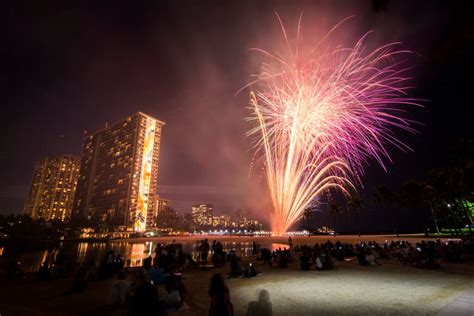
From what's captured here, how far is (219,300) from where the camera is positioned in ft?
15.1

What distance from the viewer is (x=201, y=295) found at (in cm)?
982

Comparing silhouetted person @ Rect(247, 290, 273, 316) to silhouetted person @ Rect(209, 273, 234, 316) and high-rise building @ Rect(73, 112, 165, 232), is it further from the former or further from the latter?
high-rise building @ Rect(73, 112, 165, 232)

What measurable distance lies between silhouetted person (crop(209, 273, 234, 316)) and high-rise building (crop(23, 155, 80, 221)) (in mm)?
220708

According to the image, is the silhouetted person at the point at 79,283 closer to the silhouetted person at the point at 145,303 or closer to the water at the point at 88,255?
the silhouetted person at the point at 145,303

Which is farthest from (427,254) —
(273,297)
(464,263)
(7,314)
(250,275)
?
(7,314)

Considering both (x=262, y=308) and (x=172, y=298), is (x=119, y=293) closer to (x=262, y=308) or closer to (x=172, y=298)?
(x=172, y=298)

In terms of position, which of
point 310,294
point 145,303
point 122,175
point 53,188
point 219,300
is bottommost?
point 310,294

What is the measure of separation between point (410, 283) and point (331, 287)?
148 inches

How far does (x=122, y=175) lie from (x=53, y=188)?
8033 centimetres

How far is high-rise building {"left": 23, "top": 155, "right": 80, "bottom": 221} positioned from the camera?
610ft

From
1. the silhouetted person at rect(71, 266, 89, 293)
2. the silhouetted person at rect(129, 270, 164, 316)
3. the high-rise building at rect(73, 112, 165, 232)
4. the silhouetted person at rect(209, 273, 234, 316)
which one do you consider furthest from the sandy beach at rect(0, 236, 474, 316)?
the high-rise building at rect(73, 112, 165, 232)

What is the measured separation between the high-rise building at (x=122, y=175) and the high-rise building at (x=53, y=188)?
24.2 meters

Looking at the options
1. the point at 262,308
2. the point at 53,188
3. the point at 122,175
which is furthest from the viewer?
the point at 53,188

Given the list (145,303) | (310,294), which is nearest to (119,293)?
(145,303)
